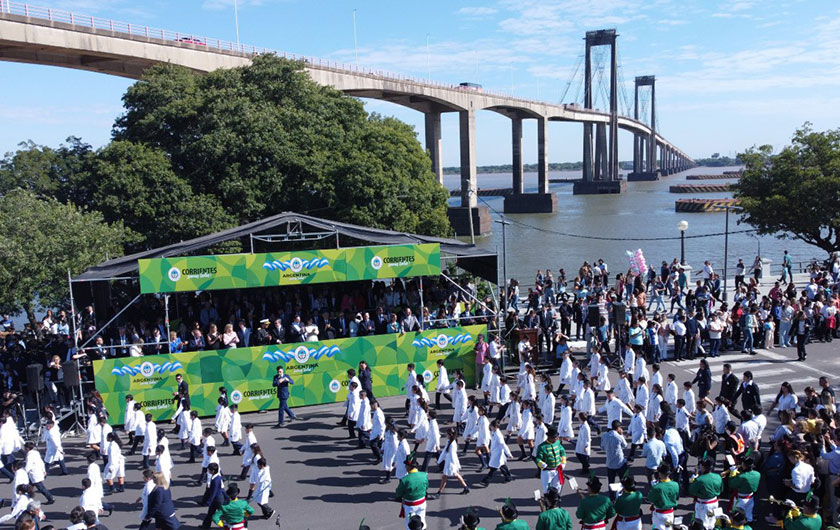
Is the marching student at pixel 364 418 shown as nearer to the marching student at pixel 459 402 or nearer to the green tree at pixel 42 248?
the marching student at pixel 459 402

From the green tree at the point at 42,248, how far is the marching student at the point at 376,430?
12.5 metres

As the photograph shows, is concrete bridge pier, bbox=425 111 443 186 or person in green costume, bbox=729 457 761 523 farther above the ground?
→ concrete bridge pier, bbox=425 111 443 186

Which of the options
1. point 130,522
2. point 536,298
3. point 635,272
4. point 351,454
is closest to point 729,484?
point 351,454

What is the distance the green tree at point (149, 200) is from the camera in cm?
2653

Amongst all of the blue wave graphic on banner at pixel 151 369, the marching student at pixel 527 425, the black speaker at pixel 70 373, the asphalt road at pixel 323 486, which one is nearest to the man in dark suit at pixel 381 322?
the asphalt road at pixel 323 486

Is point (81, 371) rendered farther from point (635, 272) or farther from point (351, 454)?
point (635, 272)

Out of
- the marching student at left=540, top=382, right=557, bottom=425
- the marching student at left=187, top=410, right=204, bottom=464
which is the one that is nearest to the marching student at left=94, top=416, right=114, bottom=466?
the marching student at left=187, top=410, right=204, bottom=464

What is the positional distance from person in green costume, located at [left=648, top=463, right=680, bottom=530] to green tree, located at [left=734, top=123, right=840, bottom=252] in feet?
82.3

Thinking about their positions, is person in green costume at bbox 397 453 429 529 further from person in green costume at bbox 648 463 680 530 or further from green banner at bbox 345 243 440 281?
green banner at bbox 345 243 440 281

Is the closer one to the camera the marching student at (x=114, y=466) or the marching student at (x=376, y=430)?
the marching student at (x=114, y=466)

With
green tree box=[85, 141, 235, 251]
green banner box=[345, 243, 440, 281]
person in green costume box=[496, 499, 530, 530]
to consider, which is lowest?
person in green costume box=[496, 499, 530, 530]

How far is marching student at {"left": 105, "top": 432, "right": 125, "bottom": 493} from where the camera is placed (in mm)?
12570

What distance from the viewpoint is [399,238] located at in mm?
19219

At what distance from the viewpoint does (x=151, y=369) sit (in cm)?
1664
